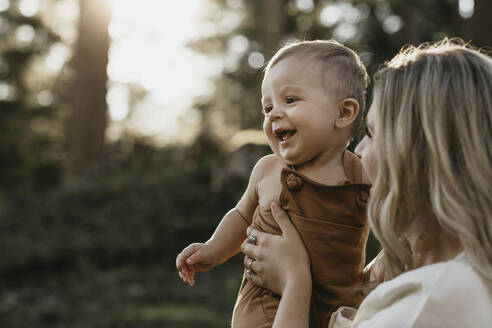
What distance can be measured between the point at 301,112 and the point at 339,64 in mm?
245

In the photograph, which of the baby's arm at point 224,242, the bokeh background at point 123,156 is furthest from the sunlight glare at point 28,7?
the baby's arm at point 224,242

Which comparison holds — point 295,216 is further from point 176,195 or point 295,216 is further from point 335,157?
point 176,195

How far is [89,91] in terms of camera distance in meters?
12.7

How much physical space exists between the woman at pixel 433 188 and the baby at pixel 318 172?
355mm

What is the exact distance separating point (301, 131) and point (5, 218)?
9726mm

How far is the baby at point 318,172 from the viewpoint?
2195 millimetres

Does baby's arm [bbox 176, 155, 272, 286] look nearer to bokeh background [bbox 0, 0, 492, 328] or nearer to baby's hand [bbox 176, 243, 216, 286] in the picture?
baby's hand [bbox 176, 243, 216, 286]

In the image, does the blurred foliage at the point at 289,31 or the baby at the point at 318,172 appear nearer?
the baby at the point at 318,172

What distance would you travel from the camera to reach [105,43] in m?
12.8

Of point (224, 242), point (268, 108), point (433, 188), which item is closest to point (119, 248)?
point (224, 242)

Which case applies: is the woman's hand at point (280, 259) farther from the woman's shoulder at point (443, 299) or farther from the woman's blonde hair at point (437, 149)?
the woman's shoulder at point (443, 299)

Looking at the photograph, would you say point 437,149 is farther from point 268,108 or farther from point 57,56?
point 57,56

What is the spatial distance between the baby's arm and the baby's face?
0.86 ft

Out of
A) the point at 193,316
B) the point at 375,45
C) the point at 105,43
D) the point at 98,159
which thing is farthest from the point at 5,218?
the point at 375,45
